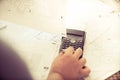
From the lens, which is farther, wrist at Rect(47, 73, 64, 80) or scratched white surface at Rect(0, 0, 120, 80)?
scratched white surface at Rect(0, 0, 120, 80)

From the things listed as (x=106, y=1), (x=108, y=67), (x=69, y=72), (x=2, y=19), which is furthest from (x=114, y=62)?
(x=2, y=19)

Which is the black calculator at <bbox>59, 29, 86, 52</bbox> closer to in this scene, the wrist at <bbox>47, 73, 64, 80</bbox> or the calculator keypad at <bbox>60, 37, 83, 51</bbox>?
the calculator keypad at <bbox>60, 37, 83, 51</bbox>

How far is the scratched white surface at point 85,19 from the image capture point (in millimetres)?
916

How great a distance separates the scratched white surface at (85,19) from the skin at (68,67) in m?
0.04

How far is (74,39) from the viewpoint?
0.93 metres

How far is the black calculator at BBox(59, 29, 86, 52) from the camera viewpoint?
0.91 m

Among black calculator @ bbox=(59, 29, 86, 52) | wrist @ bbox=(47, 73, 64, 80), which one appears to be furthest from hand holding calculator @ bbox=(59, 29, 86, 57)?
wrist @ bbox=(47, 73, 64, 80)

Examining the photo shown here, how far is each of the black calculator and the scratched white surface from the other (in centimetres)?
3

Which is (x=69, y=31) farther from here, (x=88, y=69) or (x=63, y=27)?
(x=88, y=69)

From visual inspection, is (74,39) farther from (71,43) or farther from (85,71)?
(85,71)

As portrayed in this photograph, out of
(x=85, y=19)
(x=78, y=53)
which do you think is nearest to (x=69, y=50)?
(x=78, y=53)

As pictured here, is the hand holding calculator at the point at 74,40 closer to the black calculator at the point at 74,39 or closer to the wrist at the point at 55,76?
the black calculator at the point at 74,39

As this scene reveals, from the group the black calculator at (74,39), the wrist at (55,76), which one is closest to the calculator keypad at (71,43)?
the black calculator at (74,39)

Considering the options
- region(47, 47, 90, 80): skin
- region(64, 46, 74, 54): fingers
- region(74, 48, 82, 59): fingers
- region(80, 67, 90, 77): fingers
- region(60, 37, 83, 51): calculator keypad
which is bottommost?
region(80, 67, 90, 77): fingers
